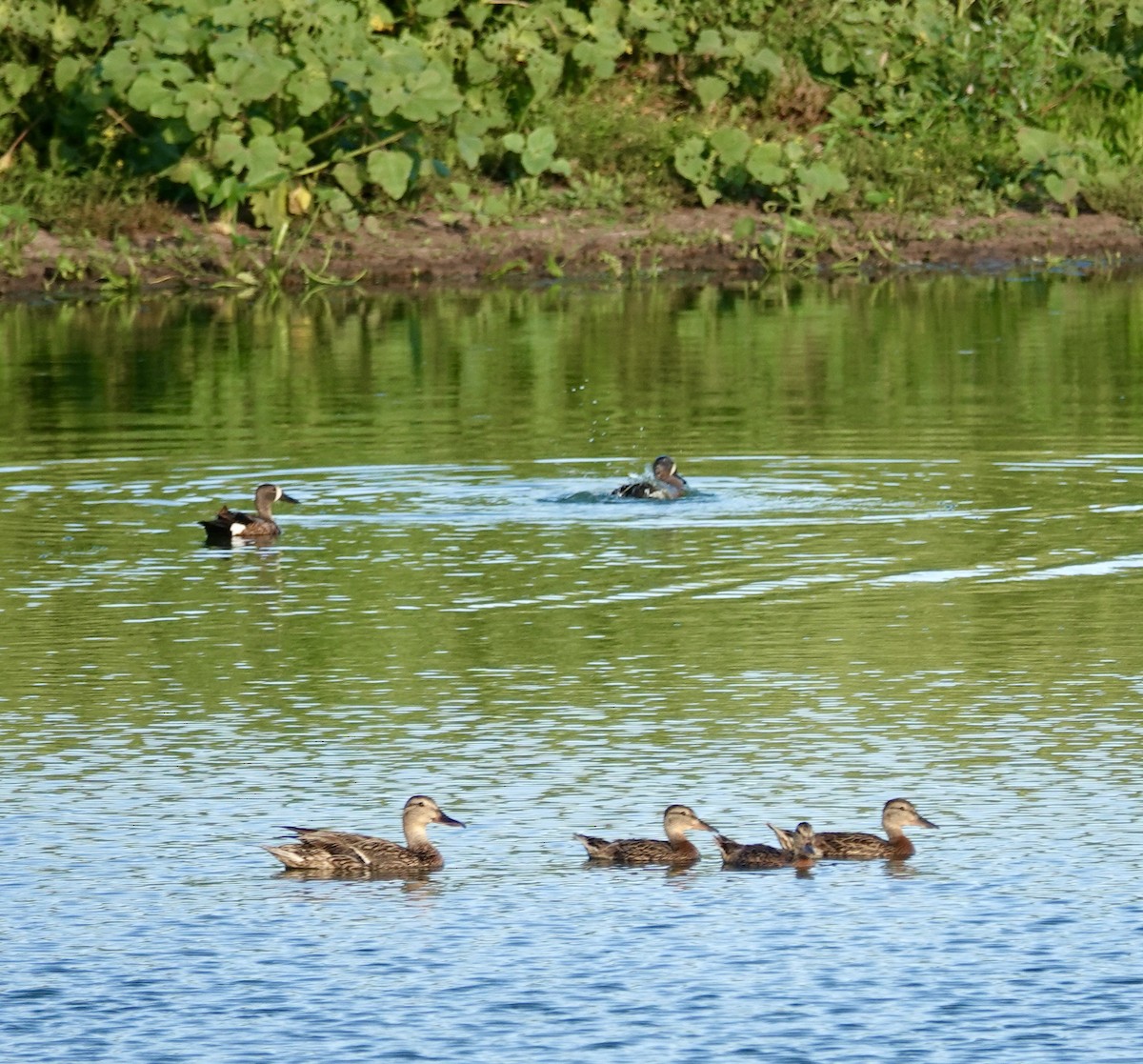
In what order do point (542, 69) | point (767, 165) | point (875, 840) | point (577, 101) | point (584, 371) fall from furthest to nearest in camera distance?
point (577, 101)
point (542, 69)
point (767, 165)
point (584, 371)
point (875, 840)

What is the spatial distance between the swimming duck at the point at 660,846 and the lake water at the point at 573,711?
0.09m

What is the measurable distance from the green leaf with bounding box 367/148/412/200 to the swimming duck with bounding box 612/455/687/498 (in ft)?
49.4

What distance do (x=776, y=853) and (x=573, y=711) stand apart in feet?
8.38

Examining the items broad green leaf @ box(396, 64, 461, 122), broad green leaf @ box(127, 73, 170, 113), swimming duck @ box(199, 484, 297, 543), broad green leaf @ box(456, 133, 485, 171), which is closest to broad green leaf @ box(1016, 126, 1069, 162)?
broad green leaf @ box(456, 133, 485, 171)

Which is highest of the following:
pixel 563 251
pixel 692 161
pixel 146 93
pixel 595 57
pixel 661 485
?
pixel 595 57

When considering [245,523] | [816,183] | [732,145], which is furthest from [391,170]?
[245,523]

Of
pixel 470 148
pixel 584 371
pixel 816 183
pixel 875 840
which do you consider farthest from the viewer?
pixel 816 183

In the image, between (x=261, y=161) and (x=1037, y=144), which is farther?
(x=1037, y=144)

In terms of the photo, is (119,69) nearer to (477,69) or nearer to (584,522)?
(477,69)

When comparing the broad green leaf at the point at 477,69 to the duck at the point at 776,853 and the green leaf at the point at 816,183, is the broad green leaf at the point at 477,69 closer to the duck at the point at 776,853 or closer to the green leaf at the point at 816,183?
the green leaf at the point at 816,183

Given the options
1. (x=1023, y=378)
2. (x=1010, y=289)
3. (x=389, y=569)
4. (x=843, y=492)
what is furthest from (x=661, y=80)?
(x=389, y=569)

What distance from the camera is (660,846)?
9.70 metres

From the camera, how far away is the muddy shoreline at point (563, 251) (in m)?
32.9

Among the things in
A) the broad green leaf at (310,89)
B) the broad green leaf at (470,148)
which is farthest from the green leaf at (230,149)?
the broad green leaf at (470,148)
